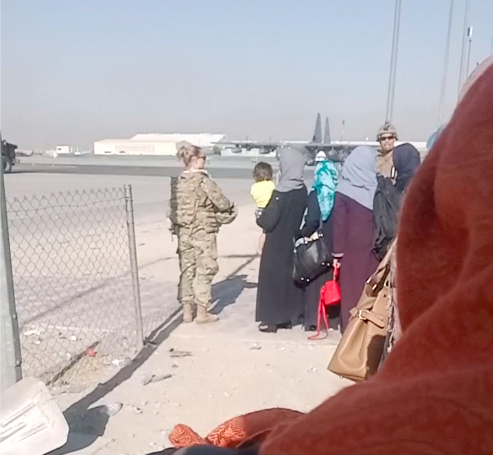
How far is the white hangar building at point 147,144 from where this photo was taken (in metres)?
126

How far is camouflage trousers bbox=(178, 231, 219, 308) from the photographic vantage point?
22.9ft

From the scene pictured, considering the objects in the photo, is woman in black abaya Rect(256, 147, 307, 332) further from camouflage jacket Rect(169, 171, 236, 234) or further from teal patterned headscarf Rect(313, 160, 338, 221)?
camouflage jacket Rect(169, 171, 236, 234)

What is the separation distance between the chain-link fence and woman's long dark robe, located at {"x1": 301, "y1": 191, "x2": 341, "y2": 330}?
5.52 ft

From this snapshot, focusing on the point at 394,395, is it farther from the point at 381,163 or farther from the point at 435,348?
the point at 381,163

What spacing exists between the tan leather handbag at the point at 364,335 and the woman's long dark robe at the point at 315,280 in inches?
159

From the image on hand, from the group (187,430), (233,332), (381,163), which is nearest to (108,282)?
Result: (233,332)

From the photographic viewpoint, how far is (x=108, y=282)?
9.07 metres

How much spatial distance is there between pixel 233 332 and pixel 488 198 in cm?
629

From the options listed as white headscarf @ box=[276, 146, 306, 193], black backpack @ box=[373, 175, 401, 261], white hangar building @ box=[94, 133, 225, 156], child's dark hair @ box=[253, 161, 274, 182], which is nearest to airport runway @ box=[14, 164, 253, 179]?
child's dark hair @ box=[253, 161, 274, 182]

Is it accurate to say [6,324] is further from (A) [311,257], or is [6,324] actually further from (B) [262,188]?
(B) [262,188]

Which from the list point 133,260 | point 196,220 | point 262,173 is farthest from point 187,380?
point 262,173

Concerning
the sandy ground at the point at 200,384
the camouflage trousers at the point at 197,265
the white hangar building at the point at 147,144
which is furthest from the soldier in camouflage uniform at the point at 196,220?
the white hangar building at the point at 147,144

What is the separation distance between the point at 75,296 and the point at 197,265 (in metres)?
1.95

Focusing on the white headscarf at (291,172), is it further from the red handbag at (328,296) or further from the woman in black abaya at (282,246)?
the red handbag at (328,296)
